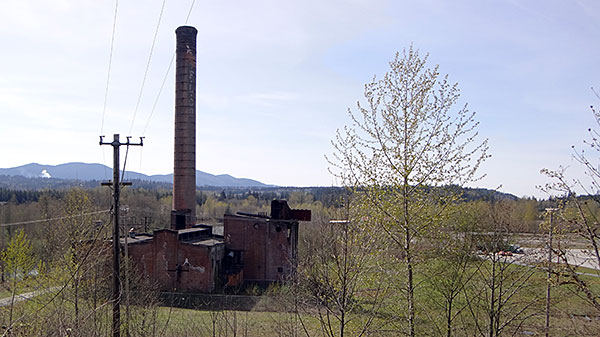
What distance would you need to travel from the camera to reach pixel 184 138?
3231 cm

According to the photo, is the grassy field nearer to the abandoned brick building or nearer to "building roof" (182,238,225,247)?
the abandoned brick building

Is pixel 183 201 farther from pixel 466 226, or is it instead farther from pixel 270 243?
pixel 466 226

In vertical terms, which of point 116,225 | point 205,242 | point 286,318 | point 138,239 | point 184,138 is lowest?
point 286,318

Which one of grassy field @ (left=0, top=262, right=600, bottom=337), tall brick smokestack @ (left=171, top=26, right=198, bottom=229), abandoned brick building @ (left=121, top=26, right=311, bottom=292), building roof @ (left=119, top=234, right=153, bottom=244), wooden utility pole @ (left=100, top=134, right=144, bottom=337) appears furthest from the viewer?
tall brick smokestack @ (left=171, top=26, right=198, bottom=229)

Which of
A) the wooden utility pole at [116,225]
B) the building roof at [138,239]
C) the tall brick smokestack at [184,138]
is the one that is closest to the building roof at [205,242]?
the tall brick smokestack at [184,138]

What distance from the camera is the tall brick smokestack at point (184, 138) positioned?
3234cm

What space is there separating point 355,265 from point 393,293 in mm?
2111

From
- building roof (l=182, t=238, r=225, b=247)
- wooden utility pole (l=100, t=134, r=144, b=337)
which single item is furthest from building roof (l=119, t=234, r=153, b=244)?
wooden utility pole (l=100, t=134, r=144, b=337)

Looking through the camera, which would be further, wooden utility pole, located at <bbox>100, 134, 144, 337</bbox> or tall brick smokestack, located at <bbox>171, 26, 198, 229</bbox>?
tall brick smokestack, located at <bbox>171, 26, 198, 229</bbox>

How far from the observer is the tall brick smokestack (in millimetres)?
32344

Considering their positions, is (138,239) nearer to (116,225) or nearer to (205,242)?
(205,242)

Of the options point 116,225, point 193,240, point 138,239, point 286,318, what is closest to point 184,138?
point 193,240

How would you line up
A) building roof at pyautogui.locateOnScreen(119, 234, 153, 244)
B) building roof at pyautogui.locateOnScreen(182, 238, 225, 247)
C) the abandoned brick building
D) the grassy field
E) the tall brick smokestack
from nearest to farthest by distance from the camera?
1. the grassy field
2. the abandoned brick building
3. building roof at pyautogui.locateOnScreen(182, 238, 225, 247)
4. building roof at pyautogui.locateOnScreen(119, 234, 153, 244)
5. the tall brick smokestack

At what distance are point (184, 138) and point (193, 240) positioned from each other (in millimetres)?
7505
